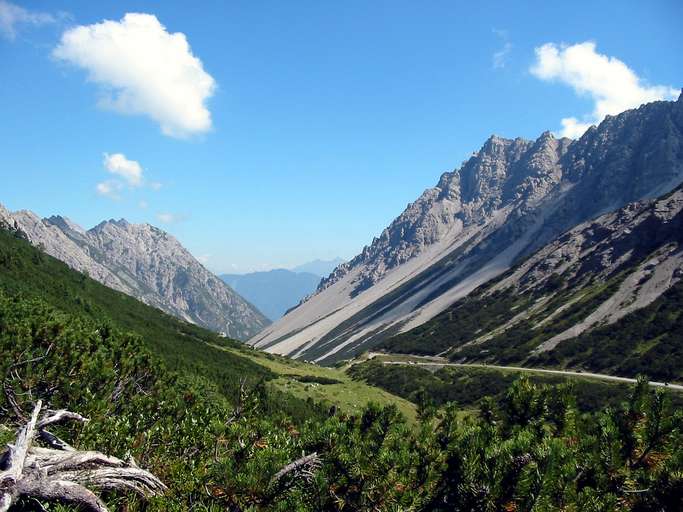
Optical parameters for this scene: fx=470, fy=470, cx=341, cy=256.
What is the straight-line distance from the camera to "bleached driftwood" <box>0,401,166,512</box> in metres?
12.3

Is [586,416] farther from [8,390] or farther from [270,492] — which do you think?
[8,390]

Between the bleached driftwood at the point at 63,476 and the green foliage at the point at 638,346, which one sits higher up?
the bleached driftwood at the point at 63,476

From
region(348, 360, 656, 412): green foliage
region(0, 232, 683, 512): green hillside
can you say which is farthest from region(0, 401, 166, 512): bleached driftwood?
region(348, 360, 656, 412): green foliage

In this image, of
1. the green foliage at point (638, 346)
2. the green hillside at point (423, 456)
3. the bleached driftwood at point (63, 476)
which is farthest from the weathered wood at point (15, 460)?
the green foliage at point (638, 346)

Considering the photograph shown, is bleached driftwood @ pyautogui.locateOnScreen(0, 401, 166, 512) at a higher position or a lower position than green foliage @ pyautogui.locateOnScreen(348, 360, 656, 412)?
higher

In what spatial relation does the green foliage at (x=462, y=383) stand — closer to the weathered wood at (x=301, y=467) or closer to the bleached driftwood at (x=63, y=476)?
the weathered wood at (x=301, y=467)

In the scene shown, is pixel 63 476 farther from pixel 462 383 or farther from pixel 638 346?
pixel 638 346

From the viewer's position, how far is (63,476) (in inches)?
518

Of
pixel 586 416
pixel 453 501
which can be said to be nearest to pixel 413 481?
pixel 453 501

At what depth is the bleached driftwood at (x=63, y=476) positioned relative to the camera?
1229 cm

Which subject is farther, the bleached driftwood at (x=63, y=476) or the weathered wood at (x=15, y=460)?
the bleached driftwood at (x=63, y=476)

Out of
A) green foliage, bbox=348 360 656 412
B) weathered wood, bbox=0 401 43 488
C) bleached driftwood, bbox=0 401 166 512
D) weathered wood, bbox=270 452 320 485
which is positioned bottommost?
green foliage, bbox=348 360 656 412

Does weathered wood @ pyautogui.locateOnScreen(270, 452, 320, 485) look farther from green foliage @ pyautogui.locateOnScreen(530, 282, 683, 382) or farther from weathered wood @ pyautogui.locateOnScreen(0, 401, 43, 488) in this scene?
green foliage @ pyautogui.locateOnScreen(530, 282, 683, 382)

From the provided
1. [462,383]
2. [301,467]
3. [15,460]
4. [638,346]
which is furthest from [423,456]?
[638,346]
